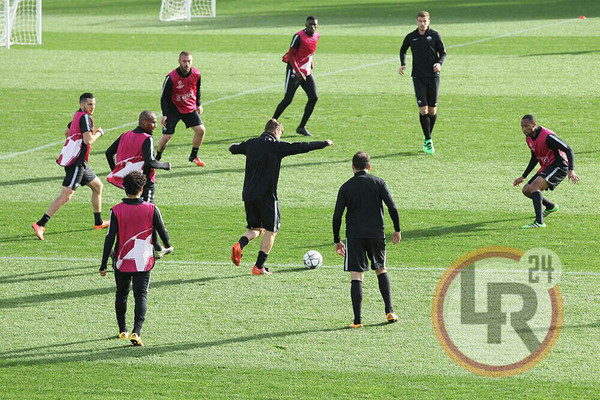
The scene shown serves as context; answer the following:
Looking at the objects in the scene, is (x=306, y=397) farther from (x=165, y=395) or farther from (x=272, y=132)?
(x=272, y=132)

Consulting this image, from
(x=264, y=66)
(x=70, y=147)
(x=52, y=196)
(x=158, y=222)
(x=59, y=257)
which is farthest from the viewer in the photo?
(x=264, y=66)

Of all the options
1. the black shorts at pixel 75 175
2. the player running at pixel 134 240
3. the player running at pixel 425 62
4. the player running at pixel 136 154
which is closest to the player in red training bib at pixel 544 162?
the player running at pixel 425 62

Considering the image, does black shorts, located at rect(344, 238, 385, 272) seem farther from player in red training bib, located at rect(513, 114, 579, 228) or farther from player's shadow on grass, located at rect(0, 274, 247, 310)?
player in red training bib, located at rect(513, 114, 579, 228)

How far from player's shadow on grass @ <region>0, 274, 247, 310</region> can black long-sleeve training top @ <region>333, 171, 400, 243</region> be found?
219 cm

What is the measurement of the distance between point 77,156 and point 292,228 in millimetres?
2991

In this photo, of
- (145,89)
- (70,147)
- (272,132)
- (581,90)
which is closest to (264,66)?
(145,89)

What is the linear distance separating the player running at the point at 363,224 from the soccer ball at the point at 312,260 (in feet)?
5.96

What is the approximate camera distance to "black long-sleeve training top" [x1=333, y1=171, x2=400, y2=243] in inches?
375

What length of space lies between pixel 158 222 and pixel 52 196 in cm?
644

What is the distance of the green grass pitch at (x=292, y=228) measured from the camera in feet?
28.1

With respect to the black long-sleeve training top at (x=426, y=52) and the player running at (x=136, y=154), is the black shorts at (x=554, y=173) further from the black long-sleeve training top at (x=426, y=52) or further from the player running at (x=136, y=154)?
the player running at (x=136, y=154)

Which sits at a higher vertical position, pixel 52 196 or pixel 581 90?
pixel 581 90

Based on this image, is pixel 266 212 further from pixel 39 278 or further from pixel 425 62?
pixel 425 62

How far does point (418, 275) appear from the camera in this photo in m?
11.2
